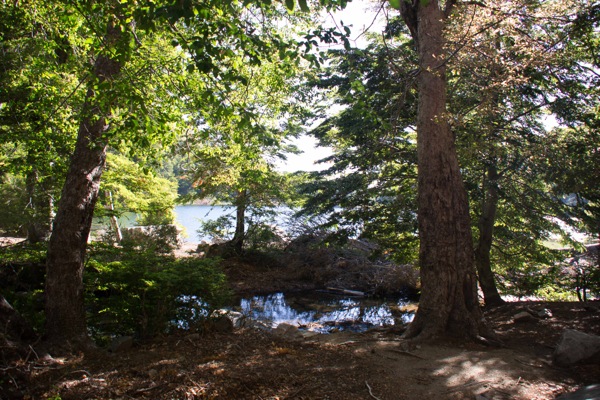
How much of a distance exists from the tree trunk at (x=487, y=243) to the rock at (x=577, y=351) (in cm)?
415

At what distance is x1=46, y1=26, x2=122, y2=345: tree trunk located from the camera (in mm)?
4583

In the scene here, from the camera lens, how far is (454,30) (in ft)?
18.6

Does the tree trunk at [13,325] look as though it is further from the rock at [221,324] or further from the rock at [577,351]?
the rock at [577,351]

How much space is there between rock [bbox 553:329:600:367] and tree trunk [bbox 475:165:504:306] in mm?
4152

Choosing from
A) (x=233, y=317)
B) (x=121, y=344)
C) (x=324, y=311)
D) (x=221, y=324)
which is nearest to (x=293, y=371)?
(x=221, y=324)

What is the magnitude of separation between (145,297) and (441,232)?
4.28m

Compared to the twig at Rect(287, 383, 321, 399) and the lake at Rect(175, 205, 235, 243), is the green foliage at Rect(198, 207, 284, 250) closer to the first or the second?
the lake at Rect(175, 205, 235, 243)

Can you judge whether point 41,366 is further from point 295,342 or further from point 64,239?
point 295,342

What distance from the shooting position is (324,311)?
10805 millimetres

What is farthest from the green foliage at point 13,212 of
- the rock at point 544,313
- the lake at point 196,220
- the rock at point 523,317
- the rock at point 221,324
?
the rock at point 544,313

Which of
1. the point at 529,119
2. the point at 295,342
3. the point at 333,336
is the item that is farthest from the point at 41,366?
the point at 529,119

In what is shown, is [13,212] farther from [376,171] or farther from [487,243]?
[487,243]

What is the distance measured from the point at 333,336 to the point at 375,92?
6.10 meters

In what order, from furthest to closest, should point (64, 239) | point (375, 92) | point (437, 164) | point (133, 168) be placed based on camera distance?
point (133, 168), point (375, 92), point (437, 164), point (64, 239)
